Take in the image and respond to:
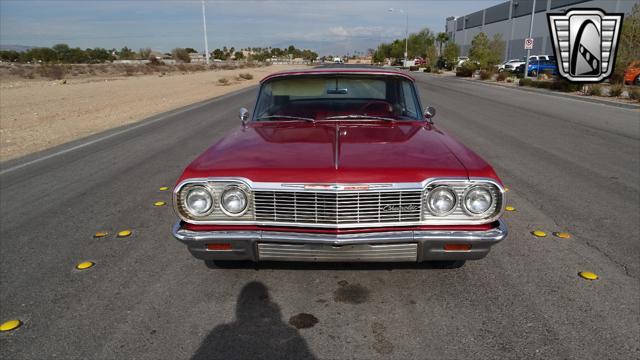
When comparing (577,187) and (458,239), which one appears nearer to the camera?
(458,239)

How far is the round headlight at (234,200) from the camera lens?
2.76 metres

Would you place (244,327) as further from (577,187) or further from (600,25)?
(600,25)

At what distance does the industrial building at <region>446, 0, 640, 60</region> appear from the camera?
147 feet

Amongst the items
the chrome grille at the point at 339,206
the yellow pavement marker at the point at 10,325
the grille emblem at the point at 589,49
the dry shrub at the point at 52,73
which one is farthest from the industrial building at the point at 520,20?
the dry shrub at the point at 52,73

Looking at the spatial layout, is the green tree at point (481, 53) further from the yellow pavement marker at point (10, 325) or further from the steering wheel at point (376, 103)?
the yellow pavement marker at point (10, 325)

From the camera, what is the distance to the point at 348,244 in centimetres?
266

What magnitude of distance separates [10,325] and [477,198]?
3046mm

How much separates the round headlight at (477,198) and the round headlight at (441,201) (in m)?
0.09

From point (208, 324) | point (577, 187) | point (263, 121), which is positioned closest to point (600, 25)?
point (577, 187)

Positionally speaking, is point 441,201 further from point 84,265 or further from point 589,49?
point 589,49

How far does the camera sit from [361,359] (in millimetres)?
2416

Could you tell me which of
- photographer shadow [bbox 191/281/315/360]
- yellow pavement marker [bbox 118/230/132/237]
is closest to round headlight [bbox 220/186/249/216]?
photographer shadow [bbox 191/281/315/360]

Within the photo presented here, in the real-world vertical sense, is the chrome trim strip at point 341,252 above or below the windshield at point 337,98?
below

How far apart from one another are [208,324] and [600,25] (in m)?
27.3
